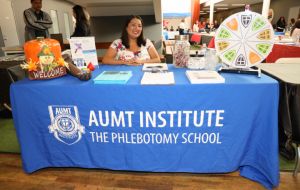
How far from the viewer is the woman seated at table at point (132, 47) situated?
1.97m

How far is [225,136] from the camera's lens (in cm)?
133

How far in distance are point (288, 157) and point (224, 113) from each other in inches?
31.8

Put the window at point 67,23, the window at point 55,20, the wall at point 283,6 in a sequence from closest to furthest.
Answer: the window at point 55,20
the window at point 67,23
the wall at point 283,6

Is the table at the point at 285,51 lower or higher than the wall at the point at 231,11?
lower

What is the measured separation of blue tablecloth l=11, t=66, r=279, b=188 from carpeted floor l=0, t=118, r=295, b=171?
13.5 inches

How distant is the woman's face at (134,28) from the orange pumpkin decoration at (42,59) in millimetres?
816

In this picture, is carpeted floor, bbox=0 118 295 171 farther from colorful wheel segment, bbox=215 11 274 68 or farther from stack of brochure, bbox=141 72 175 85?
stack of brochure, bbox=141 72 175 85

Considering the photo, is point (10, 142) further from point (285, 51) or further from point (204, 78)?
point (285, 51)

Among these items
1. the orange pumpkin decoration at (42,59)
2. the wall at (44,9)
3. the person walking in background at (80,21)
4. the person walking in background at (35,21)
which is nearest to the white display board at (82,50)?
the orange pumpkin decoration at (42,59)

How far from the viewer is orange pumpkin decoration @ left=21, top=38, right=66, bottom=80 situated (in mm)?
1281

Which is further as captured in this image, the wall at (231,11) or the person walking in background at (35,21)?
the wall at (231,11)

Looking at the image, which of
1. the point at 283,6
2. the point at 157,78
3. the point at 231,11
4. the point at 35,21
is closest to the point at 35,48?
the point at 157,78

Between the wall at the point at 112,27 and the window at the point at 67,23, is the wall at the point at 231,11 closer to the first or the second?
the window at the point at 67,23

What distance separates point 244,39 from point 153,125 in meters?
0.79
